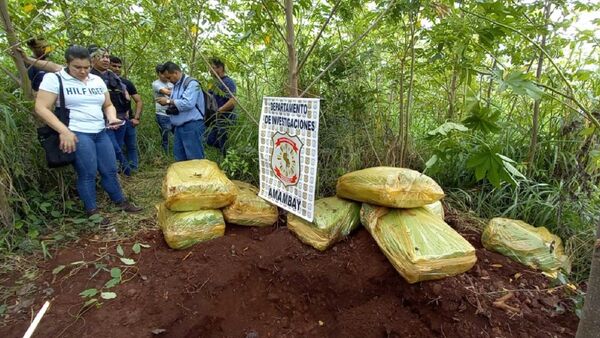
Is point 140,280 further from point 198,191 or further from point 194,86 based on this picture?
point 194,86

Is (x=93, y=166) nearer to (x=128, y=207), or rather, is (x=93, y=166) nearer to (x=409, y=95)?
(x=128, y=207)

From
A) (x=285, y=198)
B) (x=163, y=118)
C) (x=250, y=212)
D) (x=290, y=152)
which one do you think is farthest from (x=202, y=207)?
(x=163, y=118)

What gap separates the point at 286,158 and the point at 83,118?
59.0 inches

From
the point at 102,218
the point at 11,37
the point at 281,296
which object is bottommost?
the point at 281,296

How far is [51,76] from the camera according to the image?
2152 millimetres

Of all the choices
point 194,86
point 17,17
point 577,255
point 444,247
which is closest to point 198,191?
point 194,86

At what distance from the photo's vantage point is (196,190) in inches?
83.0

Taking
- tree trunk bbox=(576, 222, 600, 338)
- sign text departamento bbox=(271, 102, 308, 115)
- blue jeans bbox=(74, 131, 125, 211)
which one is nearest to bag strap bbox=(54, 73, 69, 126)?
blue jeans bbox=(74, 131, 125, 211)

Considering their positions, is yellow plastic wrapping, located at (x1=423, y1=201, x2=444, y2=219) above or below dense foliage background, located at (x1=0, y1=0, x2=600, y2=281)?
below

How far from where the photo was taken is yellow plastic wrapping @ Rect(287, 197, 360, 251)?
2.00m

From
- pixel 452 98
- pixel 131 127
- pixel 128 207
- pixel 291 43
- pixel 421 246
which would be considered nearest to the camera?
pixel 421 246

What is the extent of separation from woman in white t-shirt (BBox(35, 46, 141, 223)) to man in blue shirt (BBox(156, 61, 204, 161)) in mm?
532

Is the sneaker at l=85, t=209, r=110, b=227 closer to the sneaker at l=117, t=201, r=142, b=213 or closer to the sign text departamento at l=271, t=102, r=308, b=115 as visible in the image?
the sneaker at l=117, t=201, r=142, b=213

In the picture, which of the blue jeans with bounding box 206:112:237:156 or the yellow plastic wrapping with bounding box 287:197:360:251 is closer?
the yellow plastic wrapping with bounding box 287:197:360:251
